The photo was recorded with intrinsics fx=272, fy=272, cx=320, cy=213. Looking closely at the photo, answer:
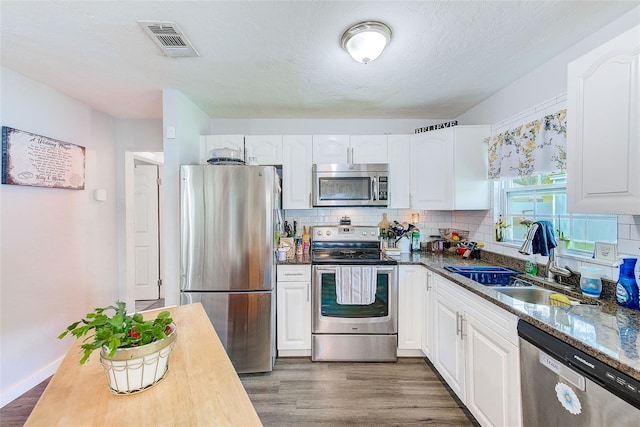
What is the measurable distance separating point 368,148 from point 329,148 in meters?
0.41

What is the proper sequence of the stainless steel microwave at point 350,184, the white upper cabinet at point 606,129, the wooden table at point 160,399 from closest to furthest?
the wooden table at point 160,399, the white upper cabinet at point 606,129, the stainless steel microwave at point 350,184

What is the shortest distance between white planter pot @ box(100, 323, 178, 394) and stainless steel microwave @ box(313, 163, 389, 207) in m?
2.07

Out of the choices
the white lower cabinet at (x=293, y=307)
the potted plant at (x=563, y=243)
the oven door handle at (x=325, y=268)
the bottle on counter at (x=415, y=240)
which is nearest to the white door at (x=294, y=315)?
the white lower cabinet at (x=293, y=307)

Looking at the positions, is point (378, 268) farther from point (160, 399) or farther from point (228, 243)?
point (160, 399)

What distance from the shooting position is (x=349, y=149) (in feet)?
9.37

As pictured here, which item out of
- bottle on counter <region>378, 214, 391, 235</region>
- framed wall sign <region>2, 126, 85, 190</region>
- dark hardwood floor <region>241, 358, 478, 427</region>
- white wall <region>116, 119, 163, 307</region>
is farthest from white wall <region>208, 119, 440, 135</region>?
dark hardwood floor <region>241, 358, 478, 427</region>

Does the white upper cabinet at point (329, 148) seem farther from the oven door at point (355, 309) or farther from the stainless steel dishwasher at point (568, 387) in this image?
the stainless steel dishwasher at point (568, 387)

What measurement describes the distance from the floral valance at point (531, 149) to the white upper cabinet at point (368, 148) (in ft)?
3.22

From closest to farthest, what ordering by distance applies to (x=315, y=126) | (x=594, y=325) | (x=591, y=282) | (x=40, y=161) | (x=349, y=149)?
(x=594, y=325) < (x=591, y=282) < (x=40, y=161) < (x=349, y=149) < (x=315, y=126)

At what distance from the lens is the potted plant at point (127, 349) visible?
2.61 feet

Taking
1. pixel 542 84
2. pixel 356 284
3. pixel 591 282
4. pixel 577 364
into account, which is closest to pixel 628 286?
pixel 591 282

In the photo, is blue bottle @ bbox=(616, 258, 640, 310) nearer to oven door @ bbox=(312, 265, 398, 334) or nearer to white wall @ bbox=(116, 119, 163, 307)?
oven door @ bbox=(312, 265, 398, 334)

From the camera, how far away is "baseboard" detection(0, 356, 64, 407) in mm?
1979

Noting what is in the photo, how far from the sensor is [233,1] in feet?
4.45
